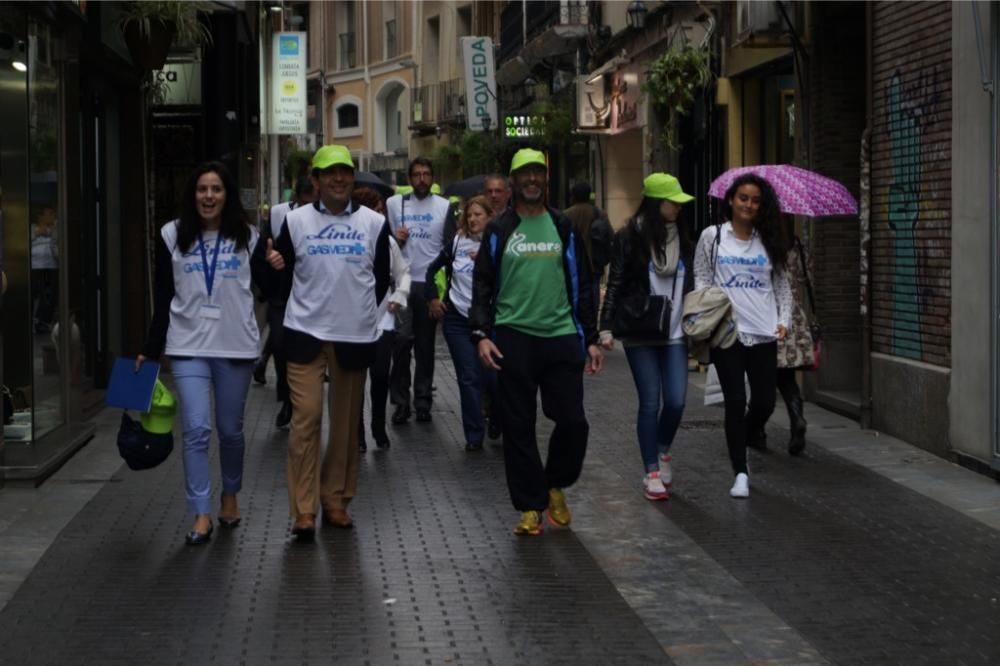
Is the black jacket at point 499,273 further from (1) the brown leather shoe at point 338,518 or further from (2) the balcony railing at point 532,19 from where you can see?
(2) the balcony railing at point 532,19

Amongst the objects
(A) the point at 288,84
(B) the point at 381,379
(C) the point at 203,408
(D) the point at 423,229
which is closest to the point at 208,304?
(C) the point at 203,408

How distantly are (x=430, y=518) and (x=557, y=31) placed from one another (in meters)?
22.9

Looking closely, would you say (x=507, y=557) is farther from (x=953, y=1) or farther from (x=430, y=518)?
(x=953, y=1)

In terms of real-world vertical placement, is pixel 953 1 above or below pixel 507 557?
above

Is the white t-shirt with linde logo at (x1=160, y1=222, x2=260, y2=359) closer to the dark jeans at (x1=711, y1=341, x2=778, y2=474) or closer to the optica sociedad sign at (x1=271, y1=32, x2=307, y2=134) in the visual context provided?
the dark jeans at (x1=711, y1=341, x2=778, y2=474)

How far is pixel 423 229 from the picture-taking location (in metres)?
13.7

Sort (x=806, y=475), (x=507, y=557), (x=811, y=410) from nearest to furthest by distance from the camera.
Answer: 1. (x=507, y=557)
2. (x=806, y=475)
3. (x=811, y=410)

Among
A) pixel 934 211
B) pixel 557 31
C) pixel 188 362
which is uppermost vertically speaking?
pixel 557 31

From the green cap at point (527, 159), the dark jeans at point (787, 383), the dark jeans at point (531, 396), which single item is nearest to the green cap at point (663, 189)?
the green cap at point (527, 159)

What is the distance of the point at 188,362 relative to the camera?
8.91m

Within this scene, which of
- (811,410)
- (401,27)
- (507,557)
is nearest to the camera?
(507,557)

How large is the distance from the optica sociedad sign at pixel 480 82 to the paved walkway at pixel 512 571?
27.9 m

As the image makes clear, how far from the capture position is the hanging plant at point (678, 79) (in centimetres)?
2097

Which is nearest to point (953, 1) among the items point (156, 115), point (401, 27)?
point (156, 115)
